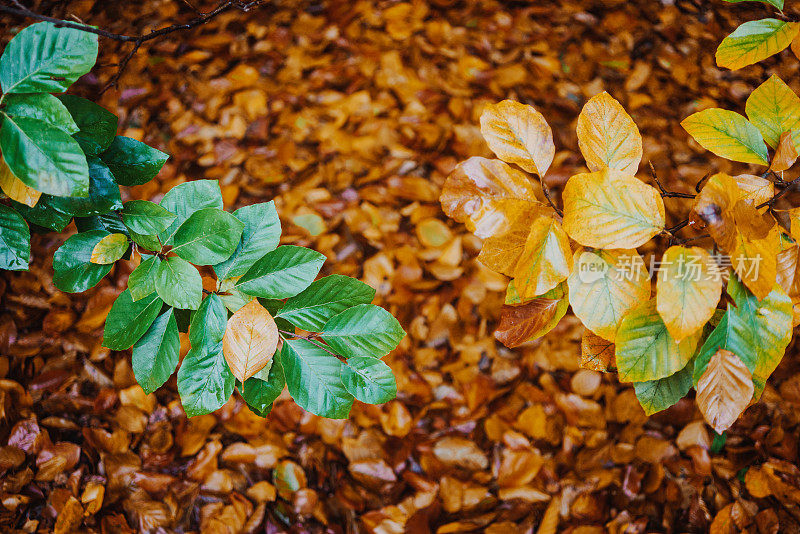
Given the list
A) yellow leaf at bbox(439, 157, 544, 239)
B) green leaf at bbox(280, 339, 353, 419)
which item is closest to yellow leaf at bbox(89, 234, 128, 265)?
green leaf at bbox(280, 339, 353, 419)

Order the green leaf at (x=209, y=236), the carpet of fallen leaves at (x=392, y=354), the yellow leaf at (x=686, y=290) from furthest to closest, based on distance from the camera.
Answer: the carpet of fallen leaves at (x=392, y=354), the green leaf at (x=209, y=236), the yellow leaf at (x=686, y=290)

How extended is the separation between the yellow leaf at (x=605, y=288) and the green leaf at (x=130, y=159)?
1.59ft

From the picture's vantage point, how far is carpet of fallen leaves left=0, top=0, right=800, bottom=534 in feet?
3.60

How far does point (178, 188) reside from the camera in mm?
556

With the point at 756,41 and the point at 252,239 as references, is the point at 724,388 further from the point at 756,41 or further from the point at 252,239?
the point at 252,239

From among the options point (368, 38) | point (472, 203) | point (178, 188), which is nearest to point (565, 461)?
point (472, 203)

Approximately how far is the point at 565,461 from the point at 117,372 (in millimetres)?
1171

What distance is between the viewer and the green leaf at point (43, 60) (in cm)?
44

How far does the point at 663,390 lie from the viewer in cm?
52

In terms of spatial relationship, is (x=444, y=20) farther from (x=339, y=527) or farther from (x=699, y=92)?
(x=339, y=527)

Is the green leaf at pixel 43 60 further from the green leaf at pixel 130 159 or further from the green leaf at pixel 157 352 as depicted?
the green leaf at pixel 157 352

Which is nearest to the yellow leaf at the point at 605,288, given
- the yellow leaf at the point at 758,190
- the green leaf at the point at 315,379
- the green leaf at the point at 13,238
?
the yellow leaf at the point at 758,190

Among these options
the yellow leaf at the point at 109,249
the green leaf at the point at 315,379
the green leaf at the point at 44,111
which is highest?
the green leaf at the point at 44,111

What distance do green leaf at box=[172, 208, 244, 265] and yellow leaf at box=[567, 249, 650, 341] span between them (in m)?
0.35
